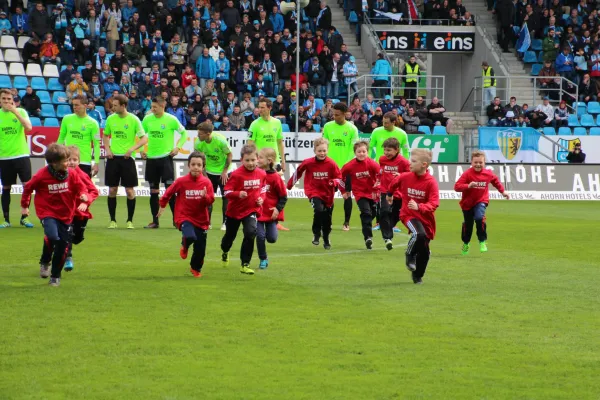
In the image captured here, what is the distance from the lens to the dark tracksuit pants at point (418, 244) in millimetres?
11672

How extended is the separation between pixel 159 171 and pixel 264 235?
18.3 ft

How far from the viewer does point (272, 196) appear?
1347 cm

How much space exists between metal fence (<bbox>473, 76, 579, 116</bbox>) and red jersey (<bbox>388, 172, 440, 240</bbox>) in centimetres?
2687

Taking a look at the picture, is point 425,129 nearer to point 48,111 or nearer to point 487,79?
point 487,79

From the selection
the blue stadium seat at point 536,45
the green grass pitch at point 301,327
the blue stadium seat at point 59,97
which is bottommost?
the green grass pitch at point 301,327

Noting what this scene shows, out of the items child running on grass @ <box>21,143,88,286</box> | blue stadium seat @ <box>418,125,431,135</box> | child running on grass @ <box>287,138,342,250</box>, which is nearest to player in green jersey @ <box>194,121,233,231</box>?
child running on grass @ <box>287,138,342,250</box>

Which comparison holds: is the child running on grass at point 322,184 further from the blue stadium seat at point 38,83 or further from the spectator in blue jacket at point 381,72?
the spectator in blue jacket at point 381,72

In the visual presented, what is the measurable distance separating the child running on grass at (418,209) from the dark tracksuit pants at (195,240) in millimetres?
2369

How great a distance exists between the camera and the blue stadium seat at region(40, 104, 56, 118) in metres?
31.5

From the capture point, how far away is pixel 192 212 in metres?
12.2

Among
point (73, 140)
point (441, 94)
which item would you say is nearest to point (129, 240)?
point (73, 140)

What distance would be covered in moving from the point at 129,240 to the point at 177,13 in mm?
20328

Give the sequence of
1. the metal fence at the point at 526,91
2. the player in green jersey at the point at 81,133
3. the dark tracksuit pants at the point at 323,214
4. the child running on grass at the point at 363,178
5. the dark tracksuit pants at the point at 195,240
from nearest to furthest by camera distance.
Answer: the dark tracksuit pants at the point at 195,240 < the dark tracksuit pants at the point at 323,214 < the child running on grass at the point at 363,178 < the player in green jersey at the point at 81,133 < the metal fence at the point at 526,91

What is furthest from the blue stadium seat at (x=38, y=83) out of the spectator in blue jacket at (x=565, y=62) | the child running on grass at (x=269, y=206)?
the child running on grass at (x=269, y=206)
